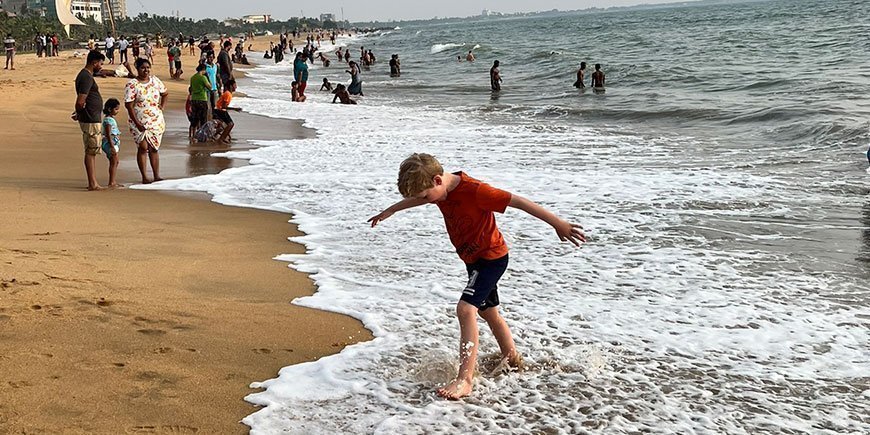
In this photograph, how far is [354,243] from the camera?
759 centimetres

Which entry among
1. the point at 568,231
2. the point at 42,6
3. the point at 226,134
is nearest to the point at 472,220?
the point at 568,231

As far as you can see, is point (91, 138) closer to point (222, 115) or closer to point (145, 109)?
point (145, 109)

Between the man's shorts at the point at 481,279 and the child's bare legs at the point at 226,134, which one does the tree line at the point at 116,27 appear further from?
the man's shorts at the point at 481,279

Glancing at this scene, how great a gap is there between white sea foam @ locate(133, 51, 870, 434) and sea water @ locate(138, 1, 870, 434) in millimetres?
17

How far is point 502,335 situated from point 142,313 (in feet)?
7.20

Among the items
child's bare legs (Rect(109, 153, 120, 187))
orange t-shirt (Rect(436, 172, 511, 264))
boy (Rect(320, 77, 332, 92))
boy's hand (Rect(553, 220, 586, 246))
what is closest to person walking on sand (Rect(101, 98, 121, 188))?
child's bare legs (Rect(109, 153, 120, 187))

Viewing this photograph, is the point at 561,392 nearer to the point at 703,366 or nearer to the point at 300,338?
the point at 703,366

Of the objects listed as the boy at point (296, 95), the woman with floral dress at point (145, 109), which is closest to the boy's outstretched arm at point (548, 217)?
the woman with floral dress at point (145, 109)

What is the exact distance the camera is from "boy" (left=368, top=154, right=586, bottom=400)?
4.21 metres

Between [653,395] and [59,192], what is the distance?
7626 millimetres

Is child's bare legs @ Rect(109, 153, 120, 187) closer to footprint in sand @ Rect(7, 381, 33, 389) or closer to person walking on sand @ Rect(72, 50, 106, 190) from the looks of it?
person walking on sand @ Rect(72, 50, 106, 190)

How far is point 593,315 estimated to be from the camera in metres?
5.61

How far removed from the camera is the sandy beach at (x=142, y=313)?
3.98 meters

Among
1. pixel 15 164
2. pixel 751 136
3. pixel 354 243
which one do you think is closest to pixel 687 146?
pixel 751 136
